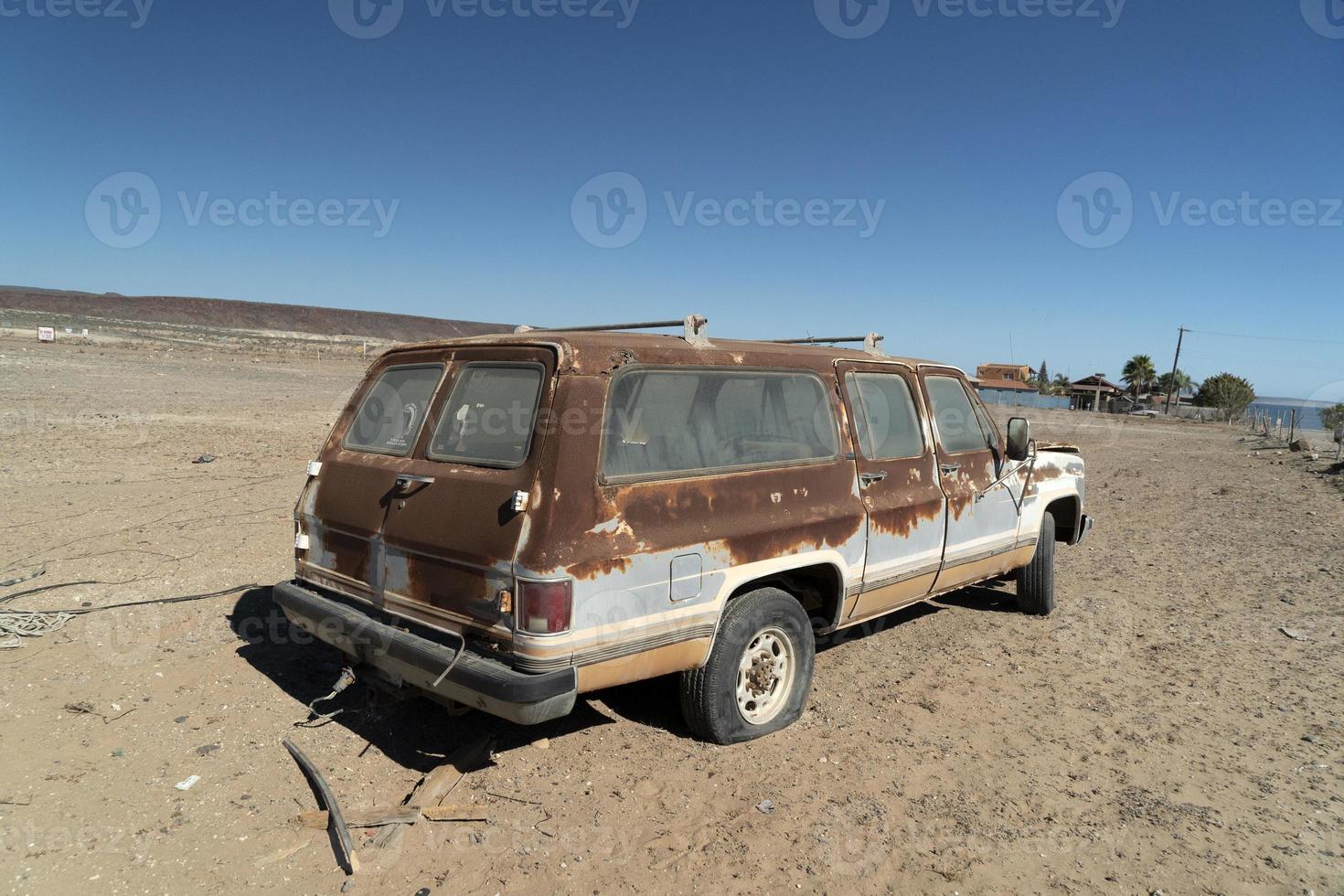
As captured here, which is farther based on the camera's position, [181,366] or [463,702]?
[181,366]

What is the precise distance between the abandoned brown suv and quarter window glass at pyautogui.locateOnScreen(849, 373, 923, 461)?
0.6 inches

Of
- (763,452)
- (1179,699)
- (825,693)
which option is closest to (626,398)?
(763,452)

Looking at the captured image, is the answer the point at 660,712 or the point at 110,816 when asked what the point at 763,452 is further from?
the point at 110,816

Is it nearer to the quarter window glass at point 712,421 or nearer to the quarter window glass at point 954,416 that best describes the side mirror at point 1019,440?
the quarter window glass at point 954,416

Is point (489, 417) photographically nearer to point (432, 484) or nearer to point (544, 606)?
point (432, 484)

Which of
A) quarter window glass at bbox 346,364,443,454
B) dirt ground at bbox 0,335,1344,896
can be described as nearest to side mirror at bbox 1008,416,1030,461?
dirt ground at bbox 0,335,1344,896

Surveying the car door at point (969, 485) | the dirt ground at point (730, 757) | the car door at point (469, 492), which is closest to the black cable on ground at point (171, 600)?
the dirt ground at point (730, 757)

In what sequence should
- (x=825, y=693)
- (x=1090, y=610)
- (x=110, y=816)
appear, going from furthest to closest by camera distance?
1. (x=1090, y=610)
2. (x=825, y=693)
3. (x=110, y=816)

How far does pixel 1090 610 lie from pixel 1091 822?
11.0 ft

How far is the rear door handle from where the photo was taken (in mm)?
3416

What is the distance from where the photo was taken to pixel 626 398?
3357mm

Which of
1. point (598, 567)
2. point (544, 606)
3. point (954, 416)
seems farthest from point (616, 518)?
point (954, 416)

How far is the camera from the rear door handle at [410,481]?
3416 millimetres

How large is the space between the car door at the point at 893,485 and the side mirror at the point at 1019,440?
0.71m
